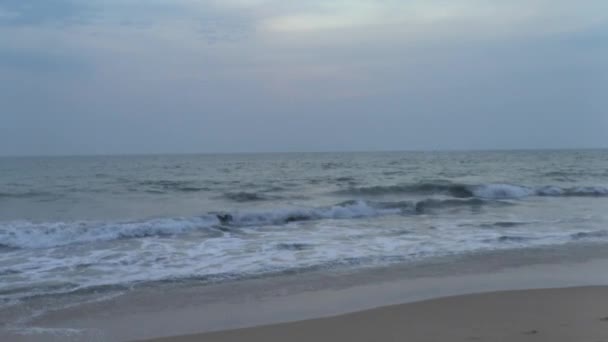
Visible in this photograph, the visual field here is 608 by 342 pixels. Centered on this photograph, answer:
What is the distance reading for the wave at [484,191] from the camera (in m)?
26.8

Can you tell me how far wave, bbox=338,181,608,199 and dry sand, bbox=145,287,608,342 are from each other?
Result: 2054 cm

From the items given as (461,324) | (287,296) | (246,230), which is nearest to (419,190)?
(246,230)

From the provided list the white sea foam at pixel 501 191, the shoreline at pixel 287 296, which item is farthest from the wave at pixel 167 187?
the shoreline at pixel 287 296

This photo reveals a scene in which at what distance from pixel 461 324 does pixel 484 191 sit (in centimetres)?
2363

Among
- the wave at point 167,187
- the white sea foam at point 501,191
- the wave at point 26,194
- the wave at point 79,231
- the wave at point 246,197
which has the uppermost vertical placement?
the wave at point 26,194

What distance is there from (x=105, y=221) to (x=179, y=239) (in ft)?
15.3

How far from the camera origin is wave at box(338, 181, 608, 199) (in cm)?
2683

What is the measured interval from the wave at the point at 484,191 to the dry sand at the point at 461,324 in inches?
809

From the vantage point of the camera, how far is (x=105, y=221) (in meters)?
16.7

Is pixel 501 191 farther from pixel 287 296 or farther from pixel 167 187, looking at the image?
pixel 287 296

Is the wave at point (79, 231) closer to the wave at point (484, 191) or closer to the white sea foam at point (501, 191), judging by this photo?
the wave at point (484, 191)

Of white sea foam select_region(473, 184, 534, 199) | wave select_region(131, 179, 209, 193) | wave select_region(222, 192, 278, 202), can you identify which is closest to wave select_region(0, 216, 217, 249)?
wave select_region(222, 192, 278, 202)

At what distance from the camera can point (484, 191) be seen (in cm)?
2802

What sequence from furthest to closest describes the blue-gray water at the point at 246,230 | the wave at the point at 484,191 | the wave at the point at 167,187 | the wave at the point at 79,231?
the wave at the point at 167,187 → the wave at the point at 484,191 → the wave at the point at 79,231 → the blue-gray water at the point at 246,230
